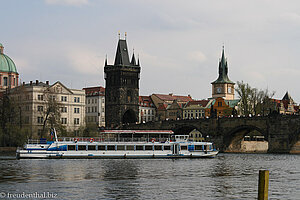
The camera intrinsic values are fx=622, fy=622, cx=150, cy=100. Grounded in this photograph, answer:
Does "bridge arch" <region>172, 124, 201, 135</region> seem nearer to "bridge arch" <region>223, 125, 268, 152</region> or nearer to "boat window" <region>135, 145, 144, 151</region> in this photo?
"bridge arch" <region>223, 125, 268, 152</region>

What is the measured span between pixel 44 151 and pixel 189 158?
20309 mm

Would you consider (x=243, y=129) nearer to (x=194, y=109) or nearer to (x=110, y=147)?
(x=110, y=147)

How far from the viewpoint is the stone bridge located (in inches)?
4316

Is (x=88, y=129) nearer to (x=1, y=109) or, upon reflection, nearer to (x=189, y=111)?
(x=1, y=109)

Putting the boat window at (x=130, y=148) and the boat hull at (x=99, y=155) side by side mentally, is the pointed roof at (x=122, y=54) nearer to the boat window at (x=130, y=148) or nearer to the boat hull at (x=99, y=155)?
the boat hull at (x=99, y=155)

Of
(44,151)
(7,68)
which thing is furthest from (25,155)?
(7,68)

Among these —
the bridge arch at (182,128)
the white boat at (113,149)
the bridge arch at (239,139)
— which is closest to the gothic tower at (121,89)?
the bridge arch at (182,128)

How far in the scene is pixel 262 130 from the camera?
113625mm

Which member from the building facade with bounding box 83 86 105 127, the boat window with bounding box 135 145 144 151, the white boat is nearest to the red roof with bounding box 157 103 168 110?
the building facade with bounding box 83 86 105 127

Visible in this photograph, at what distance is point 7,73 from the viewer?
551 feet

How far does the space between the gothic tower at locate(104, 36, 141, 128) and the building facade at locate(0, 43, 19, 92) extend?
24925 mm

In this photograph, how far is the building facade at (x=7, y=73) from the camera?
167 meters

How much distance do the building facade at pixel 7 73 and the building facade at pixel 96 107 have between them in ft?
77.9

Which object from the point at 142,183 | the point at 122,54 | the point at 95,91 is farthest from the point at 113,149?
the point at 95,91
